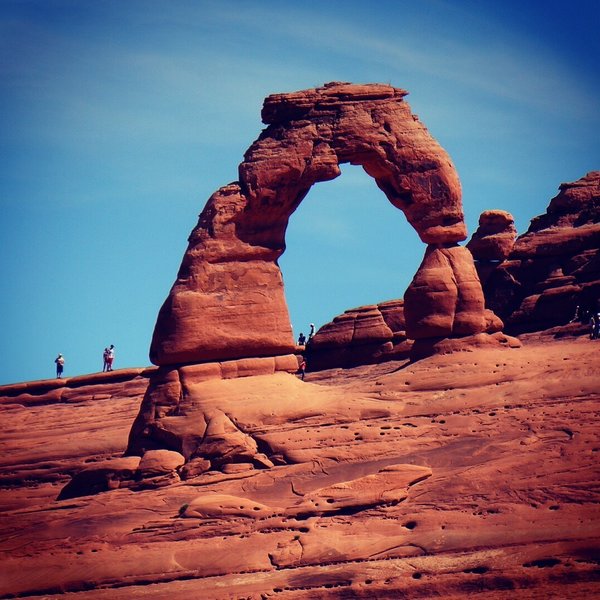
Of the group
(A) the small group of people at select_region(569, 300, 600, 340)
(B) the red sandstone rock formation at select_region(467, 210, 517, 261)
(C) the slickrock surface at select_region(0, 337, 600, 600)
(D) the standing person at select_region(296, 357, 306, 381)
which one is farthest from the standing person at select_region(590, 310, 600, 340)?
(D) the standing person at select_region(296, 357, 306, 381)

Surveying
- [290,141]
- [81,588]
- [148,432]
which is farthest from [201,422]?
[290,141]

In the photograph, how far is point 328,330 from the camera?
47719 mm

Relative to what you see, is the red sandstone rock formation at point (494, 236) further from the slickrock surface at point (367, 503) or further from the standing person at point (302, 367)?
the slickrock surface at point (367, 503)

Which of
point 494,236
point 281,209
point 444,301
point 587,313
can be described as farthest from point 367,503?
point 494,236

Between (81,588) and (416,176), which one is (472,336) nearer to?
(416,176)

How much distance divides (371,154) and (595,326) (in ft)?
35.9

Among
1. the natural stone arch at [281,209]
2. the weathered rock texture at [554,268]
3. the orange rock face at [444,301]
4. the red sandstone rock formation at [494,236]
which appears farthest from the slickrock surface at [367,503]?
the red sandstone rock formation at [494,236]

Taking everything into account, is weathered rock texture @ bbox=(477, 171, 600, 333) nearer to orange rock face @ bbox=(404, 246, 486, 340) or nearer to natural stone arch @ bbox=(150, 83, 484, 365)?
orange rock face @ bbox=(404, 246, 486, 340)

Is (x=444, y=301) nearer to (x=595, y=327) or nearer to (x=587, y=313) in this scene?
(x=595, y=327)

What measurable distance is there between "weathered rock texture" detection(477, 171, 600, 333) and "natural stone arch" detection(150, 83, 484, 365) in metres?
13.9

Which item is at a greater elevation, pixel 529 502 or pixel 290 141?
pixel 290 141

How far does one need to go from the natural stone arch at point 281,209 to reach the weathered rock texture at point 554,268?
45.5 ft

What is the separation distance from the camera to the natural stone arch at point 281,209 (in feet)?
106

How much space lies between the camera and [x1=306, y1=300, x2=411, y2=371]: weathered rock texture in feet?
150
